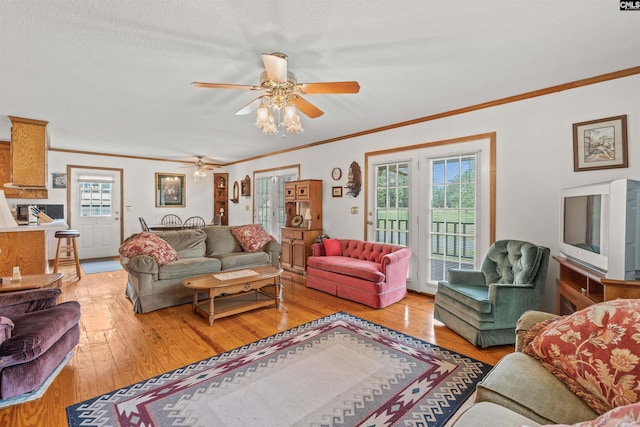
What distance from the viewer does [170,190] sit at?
814cm

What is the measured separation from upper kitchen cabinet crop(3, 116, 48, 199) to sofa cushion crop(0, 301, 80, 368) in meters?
2.68

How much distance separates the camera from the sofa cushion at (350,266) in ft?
12.4

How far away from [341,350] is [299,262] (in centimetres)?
295

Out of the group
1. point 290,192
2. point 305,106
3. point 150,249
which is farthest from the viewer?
point 290,192

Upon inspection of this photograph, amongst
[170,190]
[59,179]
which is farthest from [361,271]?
[59,179]

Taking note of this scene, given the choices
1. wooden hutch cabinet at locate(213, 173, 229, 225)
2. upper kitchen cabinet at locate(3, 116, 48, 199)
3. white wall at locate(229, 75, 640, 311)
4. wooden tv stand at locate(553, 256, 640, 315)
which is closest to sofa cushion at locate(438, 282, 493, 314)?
wooden tv stand at locate(553, 256, 640, 315)

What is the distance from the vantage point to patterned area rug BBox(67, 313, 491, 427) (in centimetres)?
181

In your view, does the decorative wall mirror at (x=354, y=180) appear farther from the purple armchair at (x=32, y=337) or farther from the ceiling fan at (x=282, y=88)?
the purple armchair at (x=32, y=337)

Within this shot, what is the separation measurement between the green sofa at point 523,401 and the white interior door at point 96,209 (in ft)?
27.1

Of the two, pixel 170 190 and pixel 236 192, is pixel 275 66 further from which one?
pixel 170 190

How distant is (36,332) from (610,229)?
12.8ft

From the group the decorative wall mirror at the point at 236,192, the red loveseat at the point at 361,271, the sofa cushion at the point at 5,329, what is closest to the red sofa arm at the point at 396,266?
the red loveseat at the point at 361,271

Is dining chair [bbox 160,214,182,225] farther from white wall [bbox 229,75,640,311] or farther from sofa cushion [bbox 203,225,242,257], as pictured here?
white wall [bbox 229,75,640,311]

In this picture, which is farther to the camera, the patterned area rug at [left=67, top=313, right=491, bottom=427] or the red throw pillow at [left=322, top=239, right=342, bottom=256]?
→ the red throw pillow at [left=322, top=239, right=342, bottom=256]
